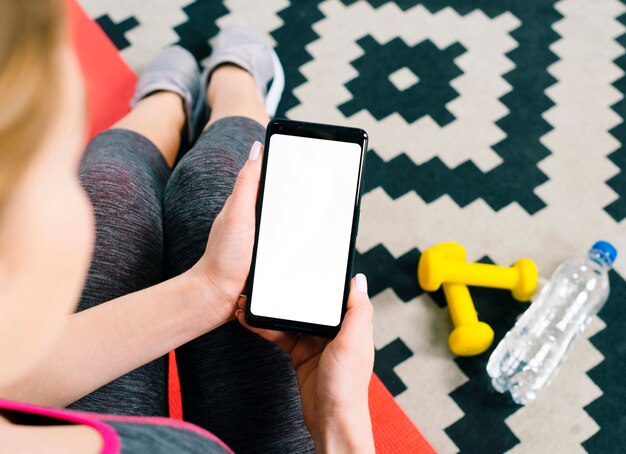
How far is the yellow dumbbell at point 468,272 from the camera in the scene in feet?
3.57

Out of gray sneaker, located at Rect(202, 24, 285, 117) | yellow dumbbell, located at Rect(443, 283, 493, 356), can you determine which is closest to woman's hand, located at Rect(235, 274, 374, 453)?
yellow dumbbell, located at Rect(443, 283, 493, 356)

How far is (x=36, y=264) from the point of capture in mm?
369

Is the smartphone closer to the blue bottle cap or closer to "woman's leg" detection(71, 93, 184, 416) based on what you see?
"woman's leg" detection(71, 93, 184, 416)

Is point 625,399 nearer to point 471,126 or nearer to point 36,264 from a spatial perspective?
point 471,126

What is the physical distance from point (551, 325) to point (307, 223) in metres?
0.57

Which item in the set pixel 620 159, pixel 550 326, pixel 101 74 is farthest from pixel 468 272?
pixel 101 74

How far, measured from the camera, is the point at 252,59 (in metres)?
1.25

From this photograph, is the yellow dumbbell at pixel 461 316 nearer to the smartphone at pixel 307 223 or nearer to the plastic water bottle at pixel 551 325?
the plastic water bottle at pixel 551 325

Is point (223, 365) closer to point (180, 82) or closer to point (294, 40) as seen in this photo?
point (180, 82)

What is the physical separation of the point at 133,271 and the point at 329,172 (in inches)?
10.6

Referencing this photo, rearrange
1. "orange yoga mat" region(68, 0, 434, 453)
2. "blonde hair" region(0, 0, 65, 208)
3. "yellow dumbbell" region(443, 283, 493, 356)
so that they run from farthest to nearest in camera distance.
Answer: "orange yoga mat" region(68, 0, 434, 453) < "yellow dumbbell" region(443, 283, 493, 356) < "blonde hair" region(0, 0, 65, 208)

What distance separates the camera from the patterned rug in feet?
3.52

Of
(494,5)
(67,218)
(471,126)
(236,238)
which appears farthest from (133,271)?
(494,5)

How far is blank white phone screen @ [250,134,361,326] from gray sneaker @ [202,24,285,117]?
54 cm
